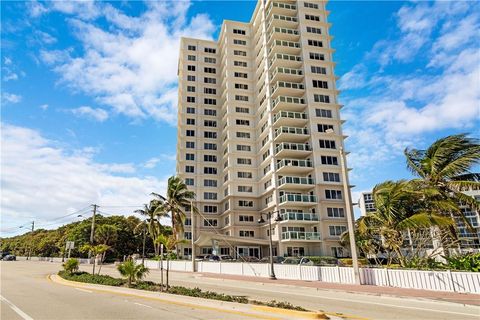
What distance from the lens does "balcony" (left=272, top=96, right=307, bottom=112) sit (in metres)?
52.3

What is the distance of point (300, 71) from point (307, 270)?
1593 inches

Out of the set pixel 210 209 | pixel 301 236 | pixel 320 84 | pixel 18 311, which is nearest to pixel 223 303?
pixel 18 311

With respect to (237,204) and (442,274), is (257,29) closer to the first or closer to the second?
(237,204)

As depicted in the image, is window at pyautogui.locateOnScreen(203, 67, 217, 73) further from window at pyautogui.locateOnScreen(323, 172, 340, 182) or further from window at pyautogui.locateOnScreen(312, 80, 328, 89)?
window at pyautogui.locateOnScreen(323, 172, 340, 182)

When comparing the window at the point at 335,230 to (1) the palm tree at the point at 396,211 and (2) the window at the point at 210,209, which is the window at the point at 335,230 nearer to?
(2) the window at the point at 210,209

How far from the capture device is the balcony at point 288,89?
53.2m

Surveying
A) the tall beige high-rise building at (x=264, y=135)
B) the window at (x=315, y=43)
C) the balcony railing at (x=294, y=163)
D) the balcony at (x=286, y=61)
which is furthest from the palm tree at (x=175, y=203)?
the window at (x=315, y=43)

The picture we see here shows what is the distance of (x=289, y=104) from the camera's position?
52.5 metres

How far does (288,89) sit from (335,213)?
21621 millimetres

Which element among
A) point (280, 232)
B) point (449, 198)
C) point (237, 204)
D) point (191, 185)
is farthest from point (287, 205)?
point (449, 198)

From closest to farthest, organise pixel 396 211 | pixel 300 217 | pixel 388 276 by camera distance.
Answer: pixel 388 276 < pixel 396 211 < pixel 300 217

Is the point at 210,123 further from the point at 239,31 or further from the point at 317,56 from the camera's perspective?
the point at 317,56

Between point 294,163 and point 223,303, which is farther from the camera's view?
point 294,163

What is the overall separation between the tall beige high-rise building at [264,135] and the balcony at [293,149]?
17 centimetres
